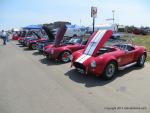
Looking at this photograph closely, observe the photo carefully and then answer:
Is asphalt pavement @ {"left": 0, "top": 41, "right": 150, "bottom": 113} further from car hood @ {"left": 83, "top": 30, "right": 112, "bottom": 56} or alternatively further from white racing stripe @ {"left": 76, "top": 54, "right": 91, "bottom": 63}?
car hood @ {"left": 83, "top": 30, "right": 112, "bottom": 56}

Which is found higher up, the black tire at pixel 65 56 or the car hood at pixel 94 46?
the car hood at pixel 94 46

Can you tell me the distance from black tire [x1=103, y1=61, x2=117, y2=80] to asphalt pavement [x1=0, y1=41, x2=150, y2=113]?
8.6 inches

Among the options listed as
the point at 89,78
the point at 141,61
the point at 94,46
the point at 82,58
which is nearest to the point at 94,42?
the point at 94,46

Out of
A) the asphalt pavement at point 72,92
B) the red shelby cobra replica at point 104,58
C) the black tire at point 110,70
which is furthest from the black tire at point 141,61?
the black tire at point 110,70

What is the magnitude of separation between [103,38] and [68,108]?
3.87 m

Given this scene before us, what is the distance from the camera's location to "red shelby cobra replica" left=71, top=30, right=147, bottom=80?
778cm

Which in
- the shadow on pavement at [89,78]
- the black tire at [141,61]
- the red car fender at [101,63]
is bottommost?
the shadow on pavement at [89,78]

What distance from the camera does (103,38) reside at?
856 cm

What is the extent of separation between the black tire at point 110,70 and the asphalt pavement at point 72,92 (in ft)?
0.72

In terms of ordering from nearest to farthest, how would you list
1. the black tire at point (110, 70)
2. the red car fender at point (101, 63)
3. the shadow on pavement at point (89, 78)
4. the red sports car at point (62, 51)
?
the shadow on pavement at point (89, 78), the red car fender at point (101, 63), the black tire at point (110, 70), the red sports car at point (62, 51)

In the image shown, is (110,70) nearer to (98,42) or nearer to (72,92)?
(98,42)

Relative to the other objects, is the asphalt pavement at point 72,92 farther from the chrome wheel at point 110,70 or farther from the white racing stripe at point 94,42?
the white racing stripe at point 94,42

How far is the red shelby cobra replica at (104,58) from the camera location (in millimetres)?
7777

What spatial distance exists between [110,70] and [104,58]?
55 centimetres
